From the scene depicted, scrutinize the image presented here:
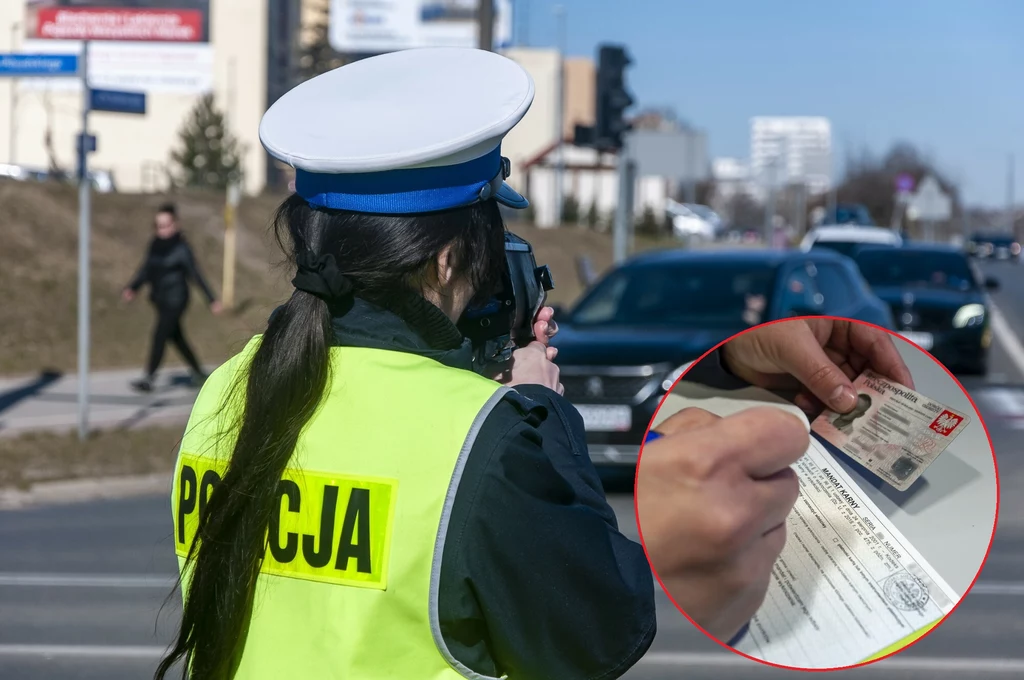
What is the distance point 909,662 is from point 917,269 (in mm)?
13287

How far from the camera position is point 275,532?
1.63 m

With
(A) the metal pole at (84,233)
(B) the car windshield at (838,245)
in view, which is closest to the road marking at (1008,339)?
(B) the car windshield at (838,245)

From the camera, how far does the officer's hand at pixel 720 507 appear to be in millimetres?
1572

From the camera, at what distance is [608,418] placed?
29.0 ft

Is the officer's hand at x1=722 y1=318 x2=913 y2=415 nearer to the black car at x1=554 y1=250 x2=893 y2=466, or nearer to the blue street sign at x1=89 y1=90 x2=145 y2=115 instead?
the black car at x1=554 y1=250 x2=893 y2=466

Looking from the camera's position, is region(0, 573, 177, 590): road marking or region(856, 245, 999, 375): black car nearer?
region(0, 573, 177, 590): road marking

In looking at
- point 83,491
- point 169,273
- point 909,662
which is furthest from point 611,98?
point 909,662

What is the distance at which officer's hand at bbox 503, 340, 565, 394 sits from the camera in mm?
1797

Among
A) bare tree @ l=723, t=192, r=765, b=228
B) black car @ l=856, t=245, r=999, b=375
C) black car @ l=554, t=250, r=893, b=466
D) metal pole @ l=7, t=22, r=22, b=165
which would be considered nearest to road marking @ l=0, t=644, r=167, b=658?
black car @ l=554, t=250, r=893, b=466

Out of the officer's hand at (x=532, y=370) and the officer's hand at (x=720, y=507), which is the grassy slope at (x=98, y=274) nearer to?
the officer's hand at (x=532, y=370)

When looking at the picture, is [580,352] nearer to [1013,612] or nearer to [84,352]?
[1013,612]

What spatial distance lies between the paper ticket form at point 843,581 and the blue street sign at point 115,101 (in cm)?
1012

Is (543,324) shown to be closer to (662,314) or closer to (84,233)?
(662,314)

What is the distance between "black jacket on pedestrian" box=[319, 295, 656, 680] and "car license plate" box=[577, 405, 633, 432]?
283 inches
